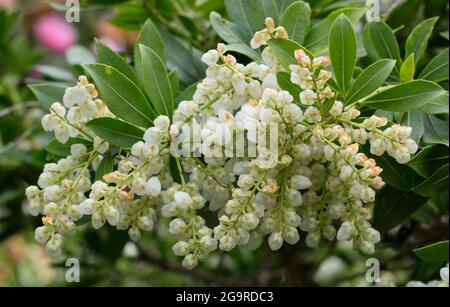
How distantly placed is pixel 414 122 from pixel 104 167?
38 cm

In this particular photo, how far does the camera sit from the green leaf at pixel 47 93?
91 cm

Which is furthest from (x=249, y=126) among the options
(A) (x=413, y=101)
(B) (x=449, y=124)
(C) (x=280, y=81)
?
(B) (x=449, y=124)

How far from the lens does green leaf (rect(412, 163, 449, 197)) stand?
86 centimetres

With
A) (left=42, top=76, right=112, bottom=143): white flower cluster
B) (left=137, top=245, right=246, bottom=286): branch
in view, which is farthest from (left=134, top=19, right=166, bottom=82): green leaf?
(left=137, top=245, right=246, bottom=286): branch

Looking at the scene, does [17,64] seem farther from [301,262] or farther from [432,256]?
[432,256]

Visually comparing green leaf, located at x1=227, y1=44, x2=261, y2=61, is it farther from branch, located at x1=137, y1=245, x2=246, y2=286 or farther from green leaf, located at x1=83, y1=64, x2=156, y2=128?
branch, located at x1=137, y1=245, x2=246, y2=286

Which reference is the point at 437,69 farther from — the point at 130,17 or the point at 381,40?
the point at 130,17

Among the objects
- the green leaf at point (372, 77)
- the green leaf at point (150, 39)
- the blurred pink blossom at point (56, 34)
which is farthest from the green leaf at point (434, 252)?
the blurred pink blossom at point (56, 34)

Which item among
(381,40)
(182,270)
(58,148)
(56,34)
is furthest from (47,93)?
(56,34)

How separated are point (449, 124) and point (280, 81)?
0.29m

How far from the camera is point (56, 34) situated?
2.55 m

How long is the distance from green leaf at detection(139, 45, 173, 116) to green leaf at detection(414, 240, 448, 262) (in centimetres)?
35

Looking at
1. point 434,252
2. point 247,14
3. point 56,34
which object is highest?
point 56,34
